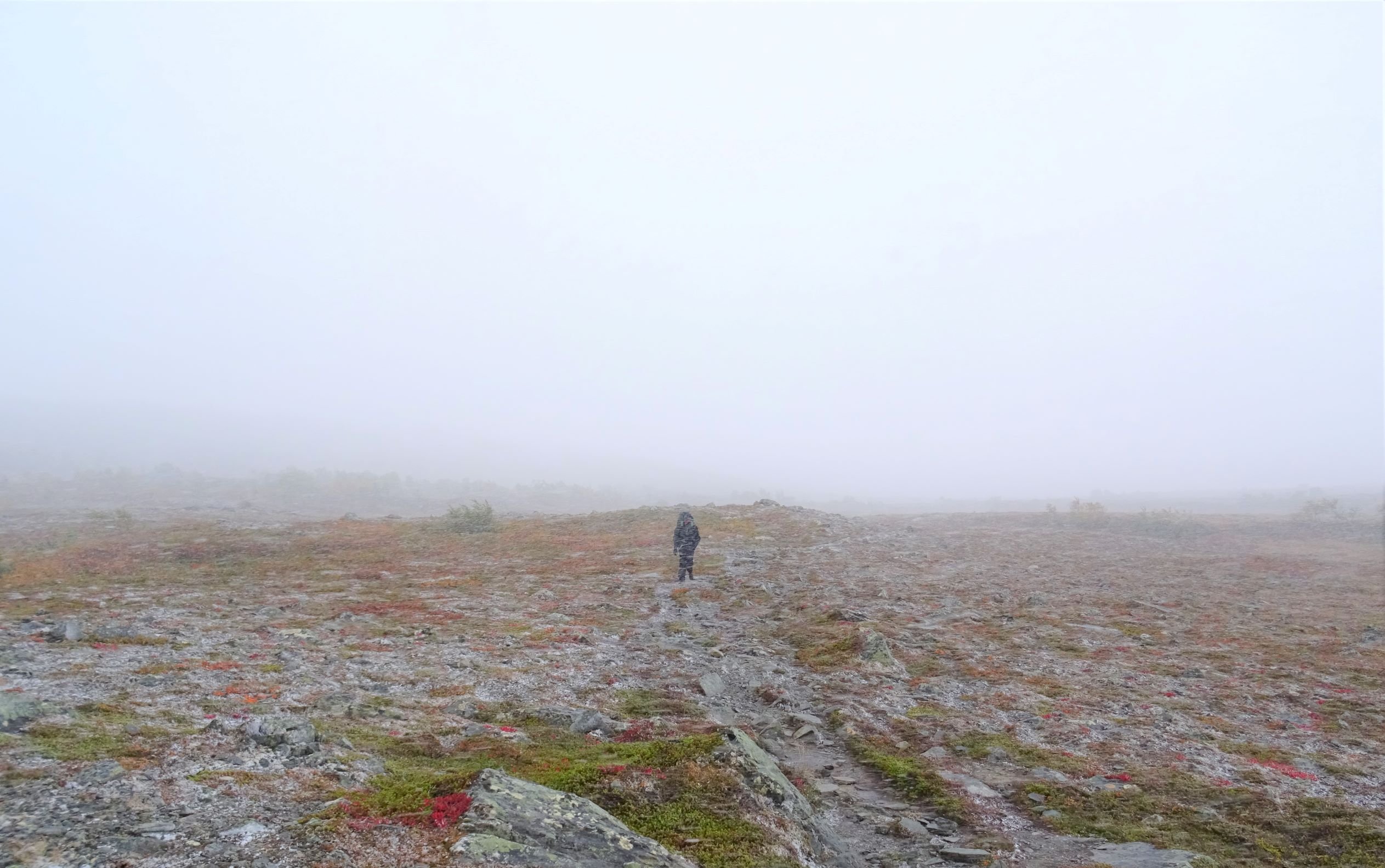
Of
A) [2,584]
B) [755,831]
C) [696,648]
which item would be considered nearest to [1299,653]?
[696,648]

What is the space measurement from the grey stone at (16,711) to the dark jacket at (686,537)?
20.1 meters

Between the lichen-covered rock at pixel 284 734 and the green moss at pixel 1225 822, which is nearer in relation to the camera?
the green moss at pixel 1225 822

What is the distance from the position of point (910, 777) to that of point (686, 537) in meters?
17.6

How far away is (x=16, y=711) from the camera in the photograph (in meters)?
8.49

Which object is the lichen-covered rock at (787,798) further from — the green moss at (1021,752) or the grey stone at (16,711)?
the grey stone at (16,711)

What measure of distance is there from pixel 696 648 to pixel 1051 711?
8.84 meters

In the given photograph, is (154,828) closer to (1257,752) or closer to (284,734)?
(284,734)

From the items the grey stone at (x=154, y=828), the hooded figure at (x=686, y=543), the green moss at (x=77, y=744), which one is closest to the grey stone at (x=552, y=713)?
the green moss at (x=77, y=744)

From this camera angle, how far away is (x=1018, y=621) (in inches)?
836

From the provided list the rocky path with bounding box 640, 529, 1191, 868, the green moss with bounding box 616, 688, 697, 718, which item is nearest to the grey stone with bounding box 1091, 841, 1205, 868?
the rocky path with bounding box 640, 529, 1191, 868

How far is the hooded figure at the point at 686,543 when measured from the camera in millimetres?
26938

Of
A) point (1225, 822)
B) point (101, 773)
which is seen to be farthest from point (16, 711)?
point (1225, 822)

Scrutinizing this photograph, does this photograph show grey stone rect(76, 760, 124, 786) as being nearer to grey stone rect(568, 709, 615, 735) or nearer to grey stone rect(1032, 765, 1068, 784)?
grey stone rect(568, 709, 615, 735)

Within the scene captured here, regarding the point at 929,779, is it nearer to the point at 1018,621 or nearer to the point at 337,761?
the point at 337,761
